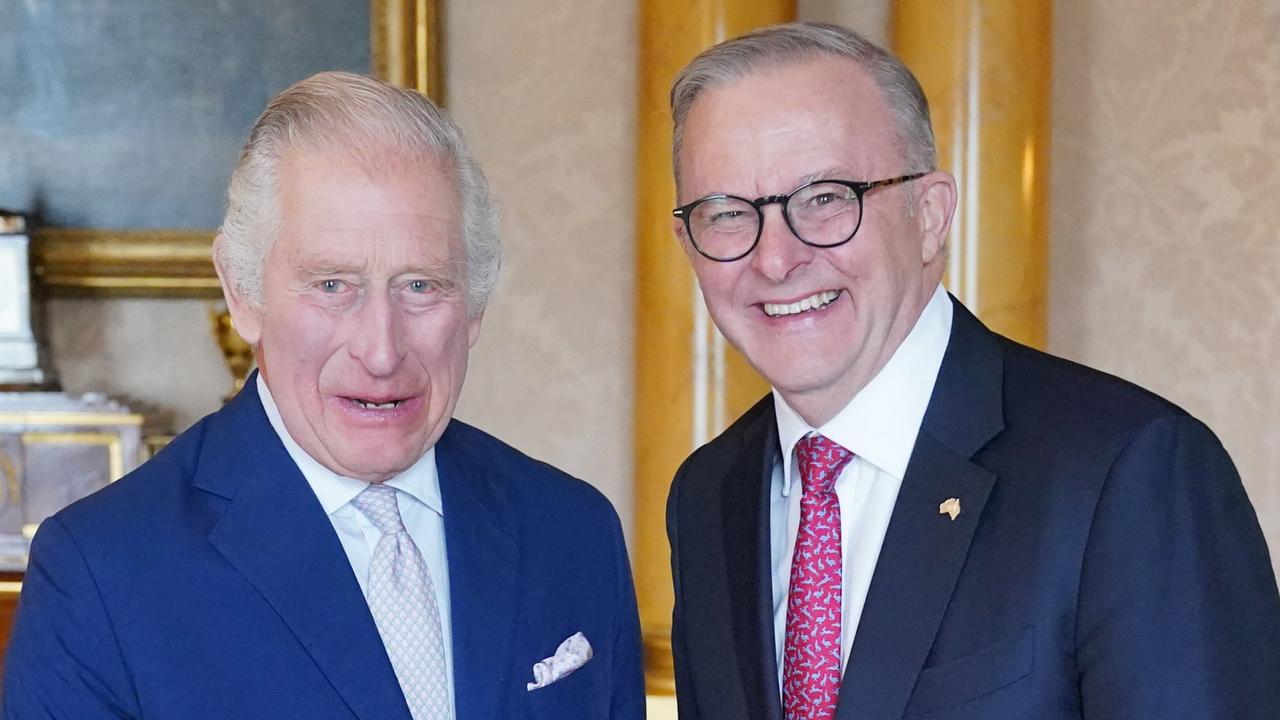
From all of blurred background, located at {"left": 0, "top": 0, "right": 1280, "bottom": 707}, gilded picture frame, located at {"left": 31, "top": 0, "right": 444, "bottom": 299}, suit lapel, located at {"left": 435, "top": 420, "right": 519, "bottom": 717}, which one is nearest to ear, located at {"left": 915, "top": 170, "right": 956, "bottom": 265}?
suit lapel, located at {"left": 435, "top": 420, "right": 519, "bottom": 717}

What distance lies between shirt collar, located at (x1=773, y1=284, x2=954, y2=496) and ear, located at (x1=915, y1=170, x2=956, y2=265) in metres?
0.12

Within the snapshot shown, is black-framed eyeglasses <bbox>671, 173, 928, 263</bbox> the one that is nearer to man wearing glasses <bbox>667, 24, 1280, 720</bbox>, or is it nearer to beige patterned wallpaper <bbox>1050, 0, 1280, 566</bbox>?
man wearing glasses <bbox>667, 24, 1280, 720</bbox>

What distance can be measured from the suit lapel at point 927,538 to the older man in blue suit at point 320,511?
1.52ft

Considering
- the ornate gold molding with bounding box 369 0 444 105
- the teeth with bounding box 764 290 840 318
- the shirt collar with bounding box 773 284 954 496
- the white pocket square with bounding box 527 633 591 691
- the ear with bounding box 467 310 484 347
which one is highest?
the ornate gold molding with bounding box 369 0 444 105

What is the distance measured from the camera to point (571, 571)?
2207 millimetres

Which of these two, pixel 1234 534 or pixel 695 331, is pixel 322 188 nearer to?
pixel 1234 534

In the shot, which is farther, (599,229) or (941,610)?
(599,229)

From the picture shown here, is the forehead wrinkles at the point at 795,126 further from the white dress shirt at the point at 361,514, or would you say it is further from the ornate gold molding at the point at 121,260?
the ornate gold molding at the point at 121,260

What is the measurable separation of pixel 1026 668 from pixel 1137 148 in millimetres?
3002

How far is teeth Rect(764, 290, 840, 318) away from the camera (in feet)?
6.75

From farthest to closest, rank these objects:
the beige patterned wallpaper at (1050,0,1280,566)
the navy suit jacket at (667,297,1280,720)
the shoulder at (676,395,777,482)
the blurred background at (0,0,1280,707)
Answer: the beige patterned wallpaper at (1050,0,1280,566)
the blurred background at (0,0,1280,707)
the shoulder at (676,395,777,482)
the navy suit jacket at (667,297,1280,720)

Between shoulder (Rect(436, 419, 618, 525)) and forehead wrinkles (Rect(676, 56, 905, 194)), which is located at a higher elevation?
forehead wrinkles (Rect(676, 56, 905, 194))

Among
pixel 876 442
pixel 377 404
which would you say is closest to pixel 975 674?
pixel 876 442

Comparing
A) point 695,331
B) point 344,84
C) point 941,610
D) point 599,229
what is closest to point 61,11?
point 599,229
